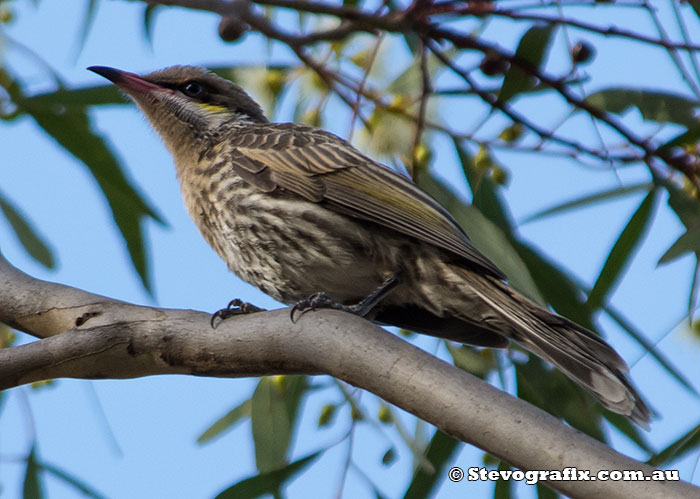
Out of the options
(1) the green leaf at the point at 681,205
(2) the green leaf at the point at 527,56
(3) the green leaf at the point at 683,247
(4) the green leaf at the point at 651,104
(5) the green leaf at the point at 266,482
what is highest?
(2) the green leaf at the point at 527,56

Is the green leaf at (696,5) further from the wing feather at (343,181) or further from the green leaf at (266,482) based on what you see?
the green leaf at (266,482)

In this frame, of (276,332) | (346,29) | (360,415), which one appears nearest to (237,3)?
(346,29)

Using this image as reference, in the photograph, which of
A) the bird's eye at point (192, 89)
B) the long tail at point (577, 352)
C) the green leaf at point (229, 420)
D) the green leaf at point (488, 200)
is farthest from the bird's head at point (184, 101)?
the long tail at point (577, 352)

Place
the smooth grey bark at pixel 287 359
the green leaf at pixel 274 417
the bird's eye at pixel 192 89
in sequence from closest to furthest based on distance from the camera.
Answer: the smooth grey bark at pixel 287 359 < the green leaf at pixel 274 417 < the bird's eye at pixel 192 89

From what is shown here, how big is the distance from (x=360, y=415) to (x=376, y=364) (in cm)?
121

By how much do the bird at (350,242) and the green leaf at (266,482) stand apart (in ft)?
1.78

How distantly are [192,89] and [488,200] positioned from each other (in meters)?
1.59

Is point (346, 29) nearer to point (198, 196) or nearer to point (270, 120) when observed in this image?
point (198, 196)

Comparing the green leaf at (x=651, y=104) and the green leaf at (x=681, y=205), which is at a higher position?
the green leaf at (x=651, y=104)

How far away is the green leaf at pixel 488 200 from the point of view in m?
3.33

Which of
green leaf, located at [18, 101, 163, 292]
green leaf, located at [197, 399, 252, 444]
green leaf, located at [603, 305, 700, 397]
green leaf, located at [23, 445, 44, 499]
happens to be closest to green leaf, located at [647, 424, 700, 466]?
green leaf, located at [603, 305, 700, 397]

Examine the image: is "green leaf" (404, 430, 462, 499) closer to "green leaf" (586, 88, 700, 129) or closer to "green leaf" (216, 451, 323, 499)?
"green leaf" (216, 451, 323, 499)

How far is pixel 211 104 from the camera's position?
426 centimetres

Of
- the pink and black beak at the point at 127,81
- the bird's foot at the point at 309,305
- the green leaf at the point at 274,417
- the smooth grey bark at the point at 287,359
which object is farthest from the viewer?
the pink and black beak at the point at 127,81
